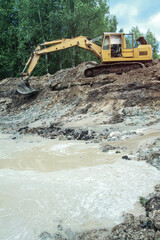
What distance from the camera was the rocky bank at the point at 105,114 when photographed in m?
2.49

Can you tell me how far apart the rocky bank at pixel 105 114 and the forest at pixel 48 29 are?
7.61 meters

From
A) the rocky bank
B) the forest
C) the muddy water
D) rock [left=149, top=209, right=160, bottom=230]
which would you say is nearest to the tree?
the forest

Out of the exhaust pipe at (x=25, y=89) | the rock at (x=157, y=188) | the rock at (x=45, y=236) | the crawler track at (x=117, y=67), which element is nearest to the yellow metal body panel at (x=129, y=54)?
the crawler track at (x=117, y=67)

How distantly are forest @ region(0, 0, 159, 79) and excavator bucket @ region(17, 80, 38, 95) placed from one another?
7.29m

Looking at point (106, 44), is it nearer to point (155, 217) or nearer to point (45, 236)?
point (155, 217)

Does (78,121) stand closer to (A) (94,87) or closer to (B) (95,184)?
(A) (94,87)

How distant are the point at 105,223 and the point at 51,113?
36.2 ft

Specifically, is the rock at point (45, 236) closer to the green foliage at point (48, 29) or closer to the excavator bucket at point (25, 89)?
the excavator bucket at point (25, 89)

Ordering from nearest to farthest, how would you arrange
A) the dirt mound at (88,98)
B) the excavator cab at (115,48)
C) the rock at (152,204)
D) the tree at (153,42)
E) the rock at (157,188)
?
1. the rock at (152,204)
2. the rock at (157,188)
3. the dirt mound at (88,98)
4. the excavator cab at (115,48)
5. the tree at (153,42)

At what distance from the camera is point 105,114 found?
10211 millimetres

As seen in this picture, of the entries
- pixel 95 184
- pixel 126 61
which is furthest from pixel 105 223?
pixel 126 61

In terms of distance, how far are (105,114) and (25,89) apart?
8650mm

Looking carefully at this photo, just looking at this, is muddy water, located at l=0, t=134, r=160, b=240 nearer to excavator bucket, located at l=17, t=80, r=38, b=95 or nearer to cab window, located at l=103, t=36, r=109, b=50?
cab window, located at l=103, t=36, r=109, b=50

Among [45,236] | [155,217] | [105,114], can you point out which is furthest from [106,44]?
[45,236]
